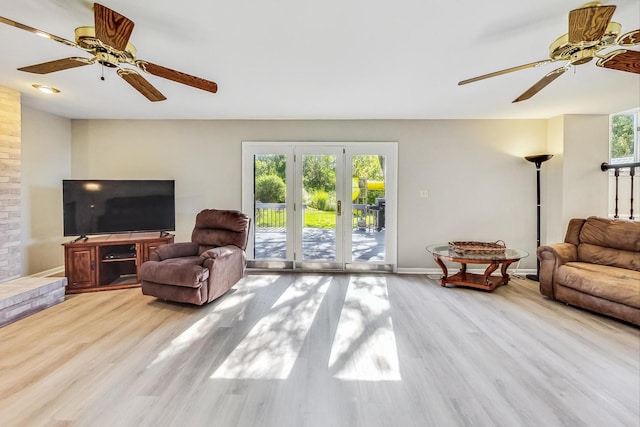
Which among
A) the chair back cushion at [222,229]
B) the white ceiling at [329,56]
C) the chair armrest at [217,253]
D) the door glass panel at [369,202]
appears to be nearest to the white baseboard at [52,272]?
the chair back cushion at [222,229]

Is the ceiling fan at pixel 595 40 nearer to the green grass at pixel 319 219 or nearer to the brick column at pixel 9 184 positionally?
the green grass at pixel 319 219

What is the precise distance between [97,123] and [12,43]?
2.50m

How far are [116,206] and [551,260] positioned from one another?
18.2 feet

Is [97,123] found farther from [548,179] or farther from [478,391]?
[548,179]

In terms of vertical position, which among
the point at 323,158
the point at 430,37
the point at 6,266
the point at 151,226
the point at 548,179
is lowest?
the point at 6,266

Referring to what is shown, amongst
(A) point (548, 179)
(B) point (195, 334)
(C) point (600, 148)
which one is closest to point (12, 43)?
(B) point (195, 334)

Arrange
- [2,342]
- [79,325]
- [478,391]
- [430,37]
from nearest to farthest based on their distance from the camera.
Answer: [478,391] → [430,37] → [2,342] → [79,325]

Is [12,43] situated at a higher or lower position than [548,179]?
higher

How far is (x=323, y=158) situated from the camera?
455 cm

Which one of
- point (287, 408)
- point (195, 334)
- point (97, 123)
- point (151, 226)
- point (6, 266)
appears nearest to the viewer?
point (287, 408)

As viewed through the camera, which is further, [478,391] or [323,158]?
[323,158]

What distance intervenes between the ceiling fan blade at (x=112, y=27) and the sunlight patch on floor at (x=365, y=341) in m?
2.54

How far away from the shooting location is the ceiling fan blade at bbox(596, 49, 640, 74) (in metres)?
1.86

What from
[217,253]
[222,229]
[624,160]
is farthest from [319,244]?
[624,160]
